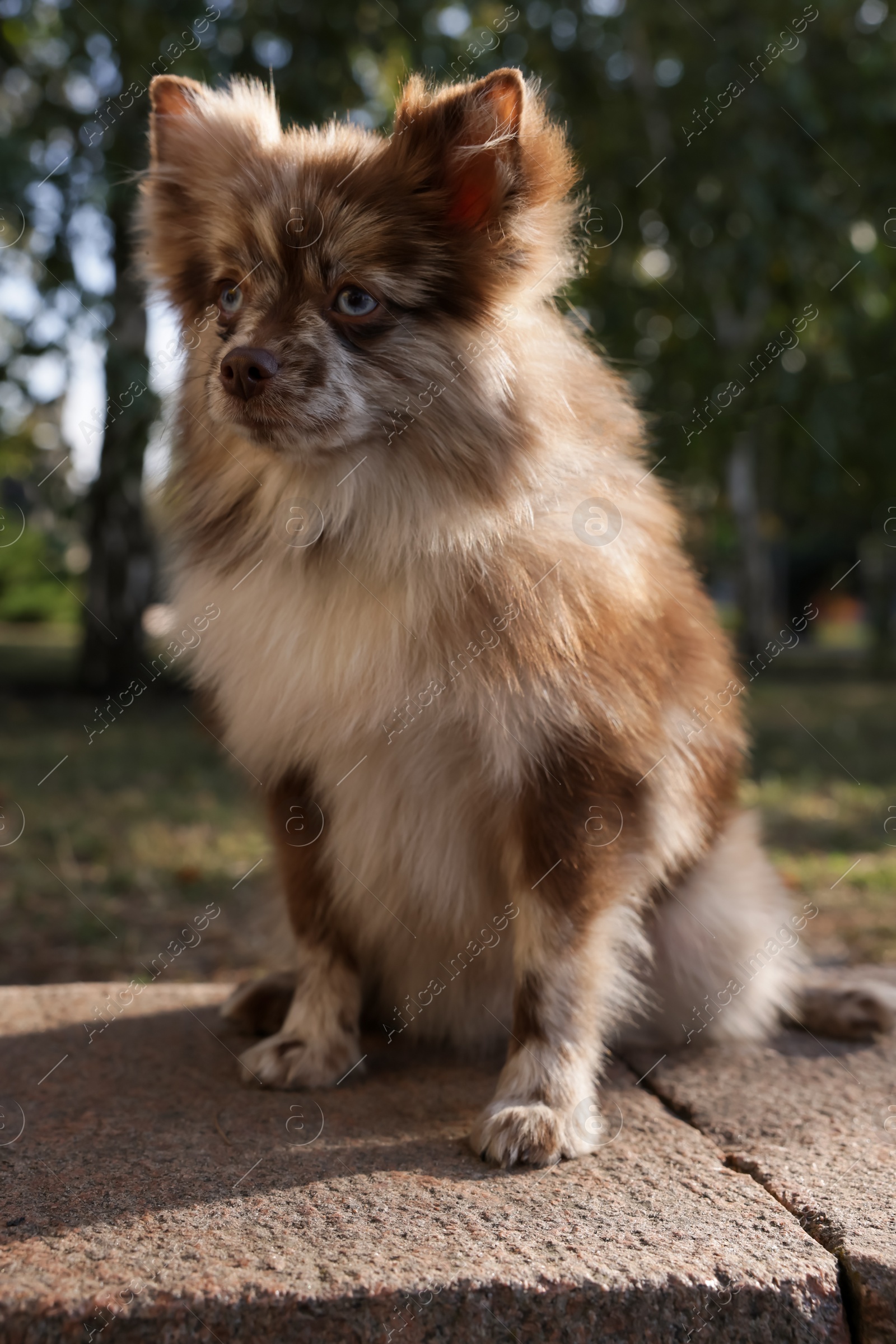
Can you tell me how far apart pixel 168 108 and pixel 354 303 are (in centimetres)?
96

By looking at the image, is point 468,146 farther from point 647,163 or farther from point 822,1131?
point 647,163

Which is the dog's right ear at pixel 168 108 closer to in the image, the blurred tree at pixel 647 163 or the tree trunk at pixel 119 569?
the blurred tree at pixel 647 163

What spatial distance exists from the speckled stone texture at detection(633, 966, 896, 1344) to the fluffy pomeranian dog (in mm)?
263

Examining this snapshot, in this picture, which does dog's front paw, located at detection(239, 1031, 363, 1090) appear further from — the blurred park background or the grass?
the blurred park background

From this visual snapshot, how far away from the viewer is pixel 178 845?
5414 millimetres

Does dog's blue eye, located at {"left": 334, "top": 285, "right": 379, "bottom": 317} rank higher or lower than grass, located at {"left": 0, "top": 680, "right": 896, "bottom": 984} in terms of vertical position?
higher

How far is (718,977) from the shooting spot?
9.28 ft

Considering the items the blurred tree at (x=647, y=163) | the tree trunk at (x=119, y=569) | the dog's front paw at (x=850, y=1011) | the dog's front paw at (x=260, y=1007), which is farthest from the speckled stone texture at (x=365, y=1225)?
the tree trunk at (x=119, y=569)

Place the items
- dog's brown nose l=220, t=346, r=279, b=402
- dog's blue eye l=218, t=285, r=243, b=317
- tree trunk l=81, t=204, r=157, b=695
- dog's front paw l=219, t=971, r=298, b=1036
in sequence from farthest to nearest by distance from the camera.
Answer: tree trunk l=81, t=204, r=157, b=695, dog's front paw l=219, t=971, r=298, b=1036, dog's blue eye l=218, t=285, r=243, b=317, dog's brown nose l=220, t=346, r=279, b=402

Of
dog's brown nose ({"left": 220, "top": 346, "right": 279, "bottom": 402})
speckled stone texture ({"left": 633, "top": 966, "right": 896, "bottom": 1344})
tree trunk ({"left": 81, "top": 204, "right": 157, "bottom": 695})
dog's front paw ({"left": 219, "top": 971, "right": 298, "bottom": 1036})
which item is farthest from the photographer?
tree trunk ({"left": 81, "top": 204, "right": 157, "bottom": 695})

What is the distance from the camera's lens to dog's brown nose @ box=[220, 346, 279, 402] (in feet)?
7.36

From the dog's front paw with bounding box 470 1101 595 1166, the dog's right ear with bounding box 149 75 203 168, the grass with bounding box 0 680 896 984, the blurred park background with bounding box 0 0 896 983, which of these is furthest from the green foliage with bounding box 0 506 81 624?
the dog's front paw with bounding box 470 1101 595 1166

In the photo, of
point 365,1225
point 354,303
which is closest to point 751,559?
point 354,303

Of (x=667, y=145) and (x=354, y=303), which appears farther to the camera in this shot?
(x=667, y=145)
